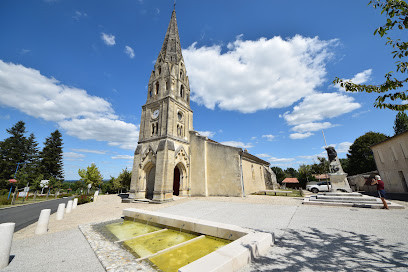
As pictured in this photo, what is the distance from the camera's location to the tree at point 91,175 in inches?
1113

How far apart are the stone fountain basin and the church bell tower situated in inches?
358

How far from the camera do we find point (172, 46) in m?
21.9

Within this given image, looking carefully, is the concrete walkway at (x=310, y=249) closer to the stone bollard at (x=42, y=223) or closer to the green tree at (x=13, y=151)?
the stone bollard at (x=42, y=223)

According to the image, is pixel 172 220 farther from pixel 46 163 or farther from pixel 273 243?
pixel 46 163

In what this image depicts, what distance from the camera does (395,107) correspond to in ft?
12.9

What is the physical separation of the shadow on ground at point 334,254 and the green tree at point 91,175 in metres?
34.0

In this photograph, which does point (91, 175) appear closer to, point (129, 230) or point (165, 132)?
point (165, 132)

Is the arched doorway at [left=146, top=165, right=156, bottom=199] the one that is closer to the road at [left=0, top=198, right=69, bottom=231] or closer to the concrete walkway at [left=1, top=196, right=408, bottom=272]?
the road at [left=0, top=198, right=69, bottom=231]

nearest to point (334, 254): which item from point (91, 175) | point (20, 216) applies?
point (20, 216)

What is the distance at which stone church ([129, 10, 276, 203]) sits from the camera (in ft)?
51.3

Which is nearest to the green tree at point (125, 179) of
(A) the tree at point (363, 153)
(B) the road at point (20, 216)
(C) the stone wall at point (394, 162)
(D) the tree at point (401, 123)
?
(B) the road at point (20, 216)

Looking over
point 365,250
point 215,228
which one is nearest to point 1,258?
point 215,228

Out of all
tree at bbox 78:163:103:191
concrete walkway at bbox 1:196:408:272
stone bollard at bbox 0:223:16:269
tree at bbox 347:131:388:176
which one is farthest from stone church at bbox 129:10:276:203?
tree at bbox 347:131:388:176

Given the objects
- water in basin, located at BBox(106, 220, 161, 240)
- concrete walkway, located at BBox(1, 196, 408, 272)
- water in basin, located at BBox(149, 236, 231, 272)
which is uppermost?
concrete walkway, located at BBox(1, 196, 408, 272)
